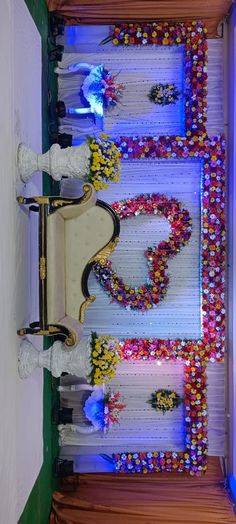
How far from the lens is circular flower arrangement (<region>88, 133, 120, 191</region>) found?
10.9 ft

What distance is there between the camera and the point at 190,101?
466 cm

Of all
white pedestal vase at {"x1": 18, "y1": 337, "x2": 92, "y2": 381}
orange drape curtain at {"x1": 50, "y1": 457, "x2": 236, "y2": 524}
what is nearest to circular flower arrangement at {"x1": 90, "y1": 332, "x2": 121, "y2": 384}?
white pedestal vase at {"x1": 18, "y1": 337, "x2": 92, "y2": 381}

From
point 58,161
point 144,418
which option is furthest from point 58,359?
point 144,418

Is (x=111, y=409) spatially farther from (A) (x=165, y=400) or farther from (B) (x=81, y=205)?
(B) (x=81, y=205)

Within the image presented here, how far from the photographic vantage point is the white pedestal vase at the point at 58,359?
3.33 metres

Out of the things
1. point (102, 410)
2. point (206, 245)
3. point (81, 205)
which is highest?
point (81, 205)

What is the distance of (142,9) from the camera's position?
458 cm

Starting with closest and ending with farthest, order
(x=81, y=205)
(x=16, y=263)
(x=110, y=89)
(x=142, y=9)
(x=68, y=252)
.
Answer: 1. (x=16, y=263)
2. (x=81, y=205)
3. (x=68, y=252)
4. (x=142, y=9)
5. (x=110, y=89)

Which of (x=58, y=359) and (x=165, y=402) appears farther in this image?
(x=165, y=402)

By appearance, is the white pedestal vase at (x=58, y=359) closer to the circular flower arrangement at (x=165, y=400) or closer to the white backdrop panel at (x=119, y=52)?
the circular flower arrangement at (x=165, y=400)

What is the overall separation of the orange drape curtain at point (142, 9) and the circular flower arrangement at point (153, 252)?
163 centimetres

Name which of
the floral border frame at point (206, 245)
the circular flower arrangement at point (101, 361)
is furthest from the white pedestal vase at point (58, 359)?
the floral border frame at point (206, 245)

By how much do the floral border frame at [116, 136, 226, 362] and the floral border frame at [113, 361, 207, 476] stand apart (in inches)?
7.6

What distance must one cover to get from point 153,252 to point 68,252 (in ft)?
4.36
